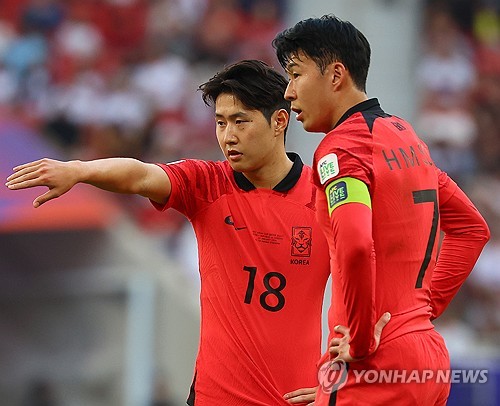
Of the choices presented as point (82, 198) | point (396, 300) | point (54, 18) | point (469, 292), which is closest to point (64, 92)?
point (54, 18)

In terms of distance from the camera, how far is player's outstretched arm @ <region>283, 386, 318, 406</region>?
4.95 metres

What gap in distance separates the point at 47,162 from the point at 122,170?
0.39 metres

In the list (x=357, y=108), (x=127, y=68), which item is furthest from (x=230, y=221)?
(x=127, y=68)

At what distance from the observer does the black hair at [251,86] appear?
512cm

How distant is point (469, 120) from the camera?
528 inches

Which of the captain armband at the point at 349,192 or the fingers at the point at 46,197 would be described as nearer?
the captain armband at the point at 349,192

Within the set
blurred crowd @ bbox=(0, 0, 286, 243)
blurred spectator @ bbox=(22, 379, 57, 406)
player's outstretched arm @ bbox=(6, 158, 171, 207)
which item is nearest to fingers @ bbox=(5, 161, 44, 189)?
player's outstretched arm @ bbox=(6, 158, 171, 207)

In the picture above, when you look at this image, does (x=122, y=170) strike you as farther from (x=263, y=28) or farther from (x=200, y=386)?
(x=263, y=28)

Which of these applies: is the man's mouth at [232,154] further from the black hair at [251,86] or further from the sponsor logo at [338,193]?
the sponsor logo at [338,193]

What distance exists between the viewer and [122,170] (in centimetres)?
472

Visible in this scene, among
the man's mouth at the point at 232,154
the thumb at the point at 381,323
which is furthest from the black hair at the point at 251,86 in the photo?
the thumb at the point at 381,323

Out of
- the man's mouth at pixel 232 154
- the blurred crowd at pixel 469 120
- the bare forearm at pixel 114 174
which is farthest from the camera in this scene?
the blurred crowd at pixel 469 120

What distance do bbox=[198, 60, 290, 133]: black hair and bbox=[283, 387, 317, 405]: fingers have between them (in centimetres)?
117

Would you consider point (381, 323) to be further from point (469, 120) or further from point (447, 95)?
point (447, 95)
